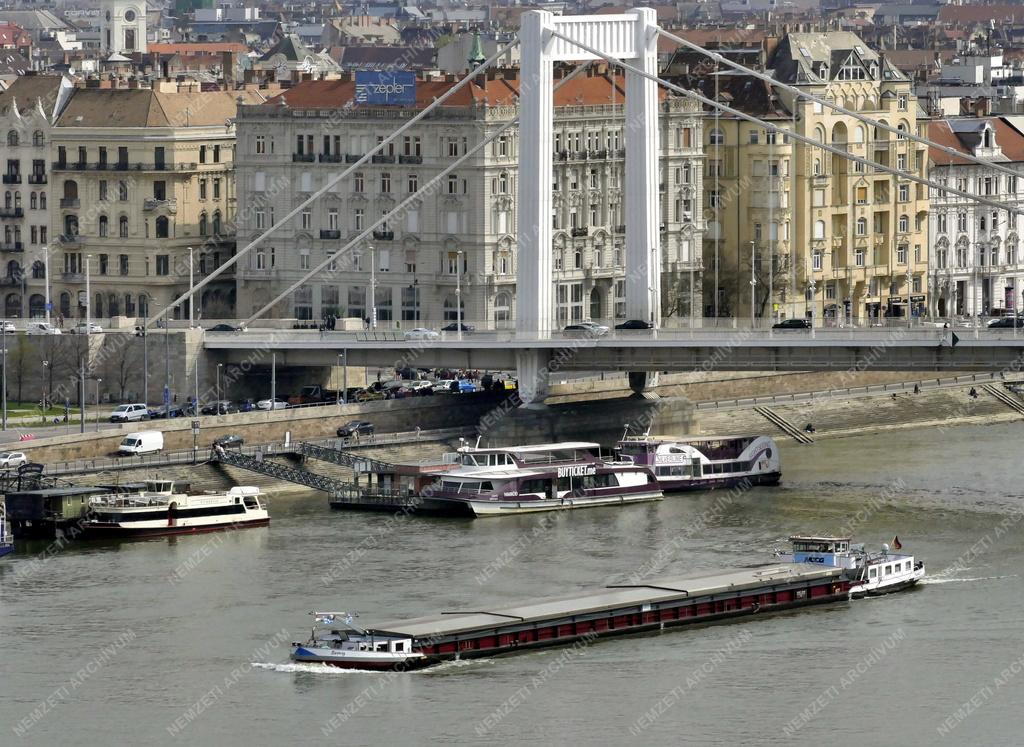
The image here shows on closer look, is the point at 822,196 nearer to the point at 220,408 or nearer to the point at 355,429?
the point at 355,429

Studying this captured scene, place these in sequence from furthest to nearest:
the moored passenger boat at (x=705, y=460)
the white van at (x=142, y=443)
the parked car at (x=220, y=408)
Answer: the parked car at (x=220, y=408), the moored passenger boat at (x=705, y=460), the white van at (x=142, y=443)

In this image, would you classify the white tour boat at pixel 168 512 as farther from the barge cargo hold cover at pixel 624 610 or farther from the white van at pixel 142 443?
the barge cargo hold cover at pixel 624 610

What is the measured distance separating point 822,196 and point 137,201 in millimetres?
19808

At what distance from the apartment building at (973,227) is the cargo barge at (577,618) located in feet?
152

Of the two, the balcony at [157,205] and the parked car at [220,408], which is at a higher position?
the balcony at [157,205]

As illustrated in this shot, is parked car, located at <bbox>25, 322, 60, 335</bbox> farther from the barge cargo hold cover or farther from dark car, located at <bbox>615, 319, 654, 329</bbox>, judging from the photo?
the barge cargo hold cover

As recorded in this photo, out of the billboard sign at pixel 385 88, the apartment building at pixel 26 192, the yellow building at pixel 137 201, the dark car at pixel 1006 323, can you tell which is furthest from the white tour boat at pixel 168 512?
the apartment building at pixel 26 192

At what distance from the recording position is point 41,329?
7881cm

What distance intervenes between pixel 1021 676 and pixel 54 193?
4942cm

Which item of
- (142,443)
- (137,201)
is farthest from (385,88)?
(142,443)

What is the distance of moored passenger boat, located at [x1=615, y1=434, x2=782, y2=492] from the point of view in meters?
69.9

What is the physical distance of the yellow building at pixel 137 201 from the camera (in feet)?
300

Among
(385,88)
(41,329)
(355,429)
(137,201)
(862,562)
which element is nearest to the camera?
(862,562)

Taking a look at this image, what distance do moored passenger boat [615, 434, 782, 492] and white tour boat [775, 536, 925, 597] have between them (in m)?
12.3
